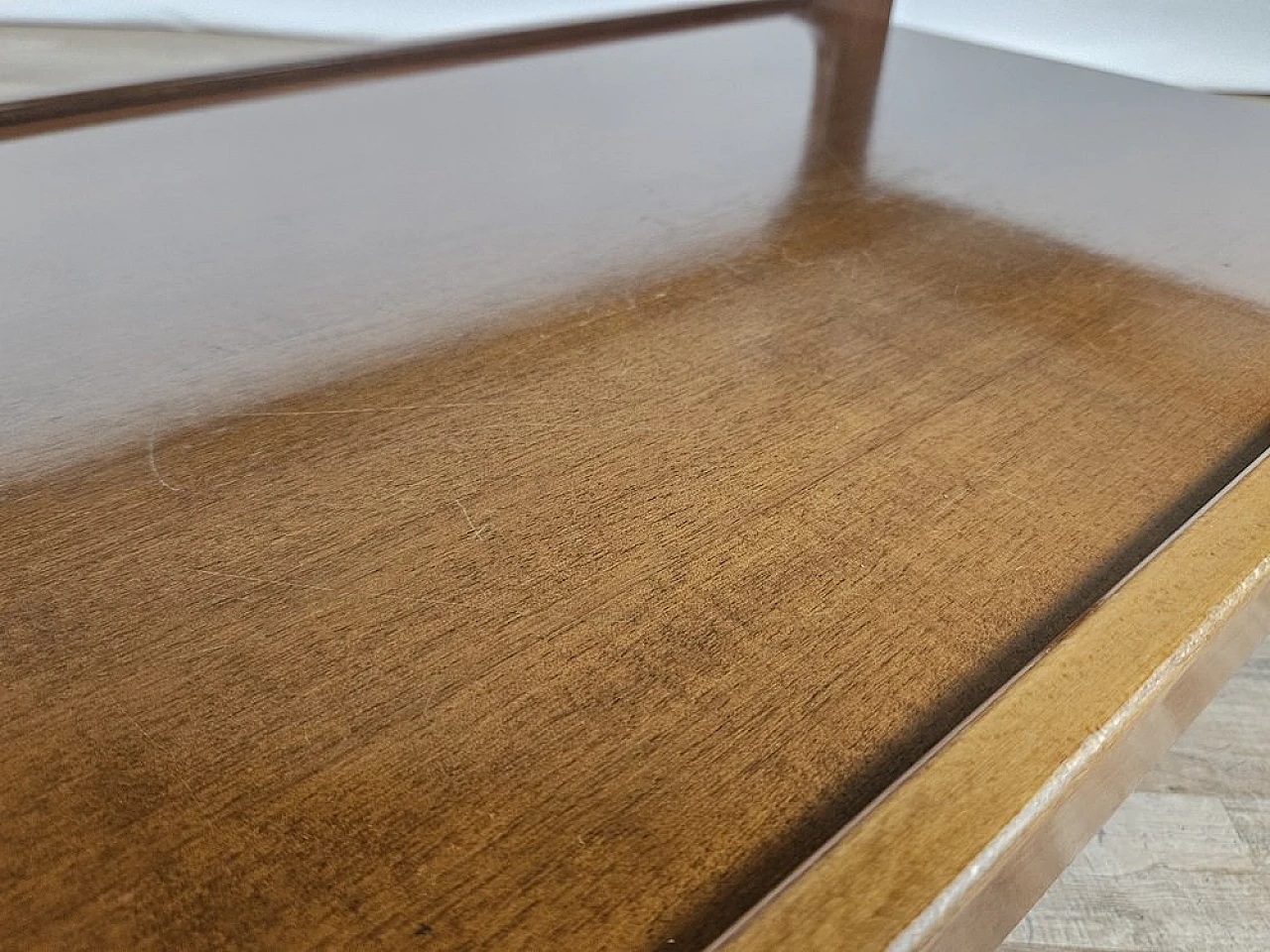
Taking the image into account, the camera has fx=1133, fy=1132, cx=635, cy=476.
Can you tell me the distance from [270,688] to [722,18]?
0.90 m

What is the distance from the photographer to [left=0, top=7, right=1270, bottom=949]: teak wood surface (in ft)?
0.97

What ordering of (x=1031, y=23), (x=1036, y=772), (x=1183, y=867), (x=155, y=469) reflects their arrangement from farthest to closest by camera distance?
(x=1031, y=23) < (x=1183, y=867) < (x=155, y=469) < (x=1036, y=772)

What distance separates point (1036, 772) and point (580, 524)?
0.18 metres

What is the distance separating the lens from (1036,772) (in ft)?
1.05

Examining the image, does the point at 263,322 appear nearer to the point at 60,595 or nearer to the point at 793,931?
the point at 60,595

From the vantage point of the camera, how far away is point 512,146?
763 millimetres

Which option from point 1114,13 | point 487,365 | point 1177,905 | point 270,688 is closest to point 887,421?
point 487,365

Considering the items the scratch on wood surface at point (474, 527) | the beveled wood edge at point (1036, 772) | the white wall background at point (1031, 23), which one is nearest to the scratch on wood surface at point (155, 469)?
the scratch on wood surface at point (474, 527)

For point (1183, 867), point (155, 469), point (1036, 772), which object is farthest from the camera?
point (1183, 867)

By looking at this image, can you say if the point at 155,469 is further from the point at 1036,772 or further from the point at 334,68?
the point at 334,68

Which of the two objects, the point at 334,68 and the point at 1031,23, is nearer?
the point at 334,68

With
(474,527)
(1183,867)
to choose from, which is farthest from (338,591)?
(1183,867)

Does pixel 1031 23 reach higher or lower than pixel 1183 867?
higher

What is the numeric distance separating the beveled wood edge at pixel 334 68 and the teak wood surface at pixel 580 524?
0.03 m
